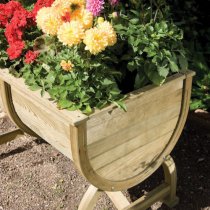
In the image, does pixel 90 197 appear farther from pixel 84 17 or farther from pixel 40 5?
pixel 40 5

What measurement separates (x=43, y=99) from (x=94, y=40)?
0.38m

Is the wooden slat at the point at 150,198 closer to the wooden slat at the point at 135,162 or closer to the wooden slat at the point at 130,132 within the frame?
the wooden slat at the point at 135,162

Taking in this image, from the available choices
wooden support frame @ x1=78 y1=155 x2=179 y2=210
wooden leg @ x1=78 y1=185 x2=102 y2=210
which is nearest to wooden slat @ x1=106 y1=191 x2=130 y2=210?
wooden support frame @ x1=78 y1=155 x2=179 y2=210

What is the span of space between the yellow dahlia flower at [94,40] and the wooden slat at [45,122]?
0.33 meters

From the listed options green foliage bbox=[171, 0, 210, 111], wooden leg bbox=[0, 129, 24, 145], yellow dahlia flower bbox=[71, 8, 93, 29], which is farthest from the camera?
green foliage bbox=[171, 0, 210, 111]

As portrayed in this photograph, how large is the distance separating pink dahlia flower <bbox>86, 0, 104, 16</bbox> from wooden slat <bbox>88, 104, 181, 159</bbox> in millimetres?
516

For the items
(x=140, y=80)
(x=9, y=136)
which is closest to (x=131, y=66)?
(x=140, y=80)

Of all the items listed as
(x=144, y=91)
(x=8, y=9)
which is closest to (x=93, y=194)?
(x=144, y=91)

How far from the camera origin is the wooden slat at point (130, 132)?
1.86 m

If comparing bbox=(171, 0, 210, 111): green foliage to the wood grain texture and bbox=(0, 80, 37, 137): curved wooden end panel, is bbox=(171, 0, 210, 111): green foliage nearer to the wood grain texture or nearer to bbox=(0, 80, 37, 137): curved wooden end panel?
the wood grain texture

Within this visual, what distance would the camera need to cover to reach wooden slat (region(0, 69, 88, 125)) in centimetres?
171

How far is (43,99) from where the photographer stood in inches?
74.5

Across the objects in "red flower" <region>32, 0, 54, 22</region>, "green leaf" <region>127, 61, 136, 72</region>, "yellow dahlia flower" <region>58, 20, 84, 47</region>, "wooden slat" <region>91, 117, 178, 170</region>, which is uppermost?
"yellow dahlia flower" <region>58, 20, 84, 47</region>

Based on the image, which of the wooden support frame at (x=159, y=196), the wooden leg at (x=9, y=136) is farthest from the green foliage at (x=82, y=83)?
the wooden leg at (x=9, y=136)
